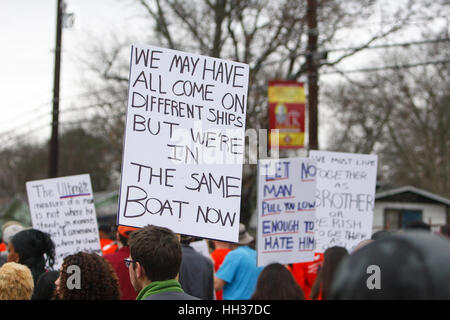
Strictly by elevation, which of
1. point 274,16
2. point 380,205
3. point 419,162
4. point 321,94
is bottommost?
point 380,205

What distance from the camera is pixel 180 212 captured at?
3650 millimetres

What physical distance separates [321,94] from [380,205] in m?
10.3

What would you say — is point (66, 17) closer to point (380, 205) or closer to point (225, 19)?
point (225, 19)

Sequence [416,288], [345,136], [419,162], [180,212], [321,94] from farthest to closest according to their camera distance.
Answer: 1. [345,136]
2. [419,162]
3. [321,94]
4. [180,212]
5. [416,288]

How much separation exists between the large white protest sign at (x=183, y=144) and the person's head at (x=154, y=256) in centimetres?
62

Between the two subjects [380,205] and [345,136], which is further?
[345,136]

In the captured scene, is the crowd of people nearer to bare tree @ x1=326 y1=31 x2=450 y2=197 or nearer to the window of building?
bare tree @ x1=326 y1=31 x2=450 y2=197

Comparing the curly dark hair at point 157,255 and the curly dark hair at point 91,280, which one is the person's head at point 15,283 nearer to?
the curly dark hair at point 91,280

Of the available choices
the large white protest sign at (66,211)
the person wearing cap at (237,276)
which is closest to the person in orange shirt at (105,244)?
the large white protest sign at (66,211)

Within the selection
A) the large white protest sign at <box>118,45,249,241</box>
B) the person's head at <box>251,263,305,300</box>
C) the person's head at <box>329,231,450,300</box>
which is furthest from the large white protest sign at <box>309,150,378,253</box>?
the person's head at <box>329,231,450,300</box>

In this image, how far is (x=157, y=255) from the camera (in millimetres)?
2830

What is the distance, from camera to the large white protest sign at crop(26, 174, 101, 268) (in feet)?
20.9

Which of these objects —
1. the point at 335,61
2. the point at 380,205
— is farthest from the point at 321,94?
the point at 380,205

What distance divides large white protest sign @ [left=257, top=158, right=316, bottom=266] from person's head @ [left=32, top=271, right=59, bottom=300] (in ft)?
6.82
